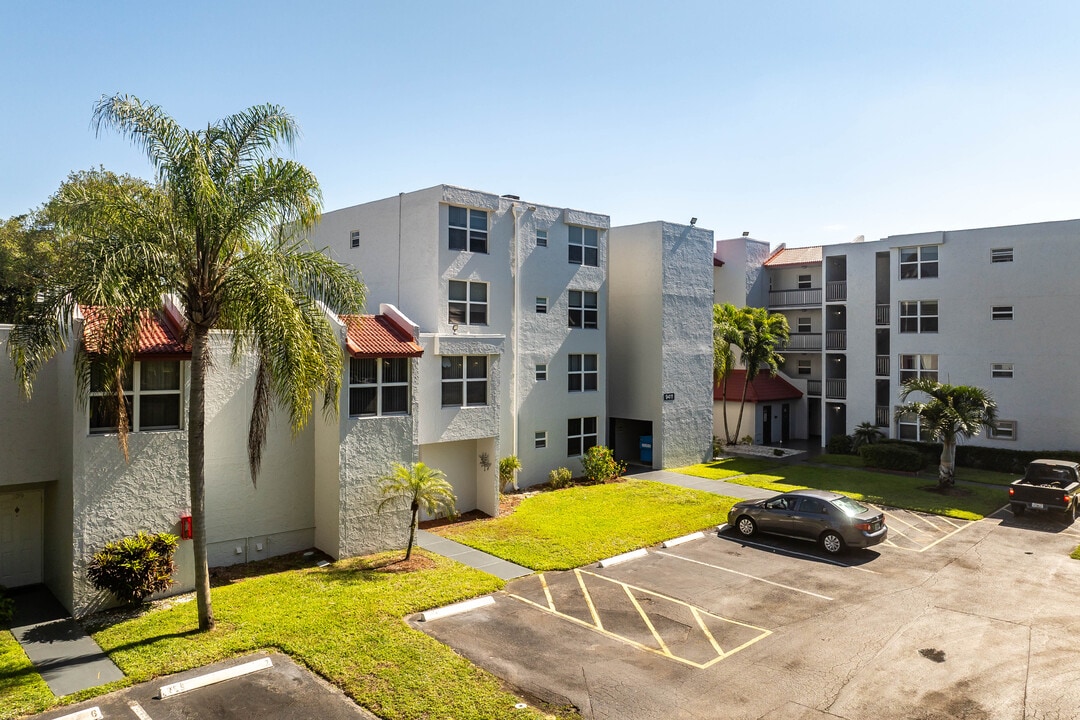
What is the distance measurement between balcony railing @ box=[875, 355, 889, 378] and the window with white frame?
6377 mm

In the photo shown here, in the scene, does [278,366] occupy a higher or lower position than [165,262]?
lower

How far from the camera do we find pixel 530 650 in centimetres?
1188

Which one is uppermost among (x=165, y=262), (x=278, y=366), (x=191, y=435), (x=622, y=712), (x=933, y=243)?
(x=933, y=243)

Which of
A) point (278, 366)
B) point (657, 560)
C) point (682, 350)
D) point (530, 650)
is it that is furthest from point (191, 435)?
point (682, 350)

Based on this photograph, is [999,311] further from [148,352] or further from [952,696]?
[148,352]

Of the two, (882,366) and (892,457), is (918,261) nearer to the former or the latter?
(882,366)

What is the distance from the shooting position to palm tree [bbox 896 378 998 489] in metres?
24.0

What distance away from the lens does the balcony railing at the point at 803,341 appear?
39531 mm

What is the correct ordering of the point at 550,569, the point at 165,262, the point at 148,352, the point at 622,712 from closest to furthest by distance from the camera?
1. the point at 622,712
2. the point at 165,262
3. the point at 148,352
4. the point at 550,569

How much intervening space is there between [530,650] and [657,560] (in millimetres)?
6264

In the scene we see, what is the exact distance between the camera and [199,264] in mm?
12094

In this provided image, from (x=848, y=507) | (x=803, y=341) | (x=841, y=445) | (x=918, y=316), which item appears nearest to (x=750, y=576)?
(x=848, y=507)

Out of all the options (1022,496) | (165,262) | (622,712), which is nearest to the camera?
(622,712)

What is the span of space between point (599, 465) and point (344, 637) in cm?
1534
